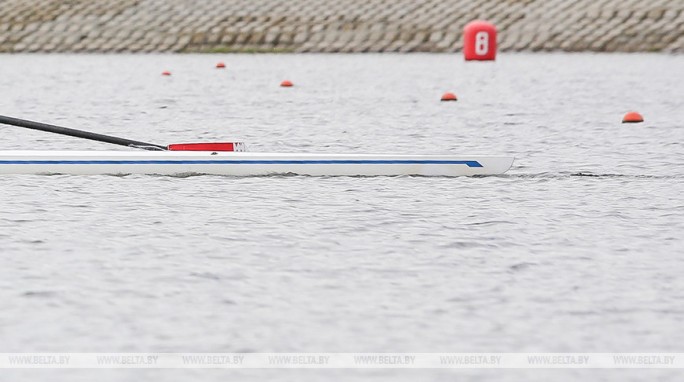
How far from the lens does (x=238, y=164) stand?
41.3 ft

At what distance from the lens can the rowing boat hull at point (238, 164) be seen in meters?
12.6

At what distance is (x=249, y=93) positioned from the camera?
2488 cm

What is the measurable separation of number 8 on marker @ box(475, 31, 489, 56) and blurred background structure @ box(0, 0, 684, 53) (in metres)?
3.93

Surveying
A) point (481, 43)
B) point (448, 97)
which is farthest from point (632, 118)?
point (481, 43)

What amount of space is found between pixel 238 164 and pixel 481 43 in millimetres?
23944

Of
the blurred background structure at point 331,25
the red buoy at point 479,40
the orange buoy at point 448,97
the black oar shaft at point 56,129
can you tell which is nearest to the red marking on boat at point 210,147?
the black oar shaft at point 56,129

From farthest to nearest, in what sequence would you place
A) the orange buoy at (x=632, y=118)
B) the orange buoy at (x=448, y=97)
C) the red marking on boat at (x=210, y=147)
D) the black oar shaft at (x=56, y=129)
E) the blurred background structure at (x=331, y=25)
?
the blurred background structure at (x=331, y=25) < the orange buoy at (x=448, y=97) < the orange buoy at (x=632, y=118) < the red marking on boat at (x=210, y=147) < the black oar shaft at (x=56, y=129)

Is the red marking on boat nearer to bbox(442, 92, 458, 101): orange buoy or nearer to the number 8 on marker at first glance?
bbox(442, 92, 458, 101): orange buoy

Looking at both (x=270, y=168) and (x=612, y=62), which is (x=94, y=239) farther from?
(x=612, y=62)

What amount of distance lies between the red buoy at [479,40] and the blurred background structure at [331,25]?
3.85 metres

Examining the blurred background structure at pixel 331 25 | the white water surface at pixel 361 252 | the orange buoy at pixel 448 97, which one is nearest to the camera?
the white water surface at pixel 361 252

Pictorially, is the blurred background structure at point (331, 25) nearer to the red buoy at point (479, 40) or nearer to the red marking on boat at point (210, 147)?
the red buoy at point (479, 40)

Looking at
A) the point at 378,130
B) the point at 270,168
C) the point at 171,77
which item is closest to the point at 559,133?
the point at 378,130

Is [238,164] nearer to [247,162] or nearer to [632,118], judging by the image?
[247,162]
